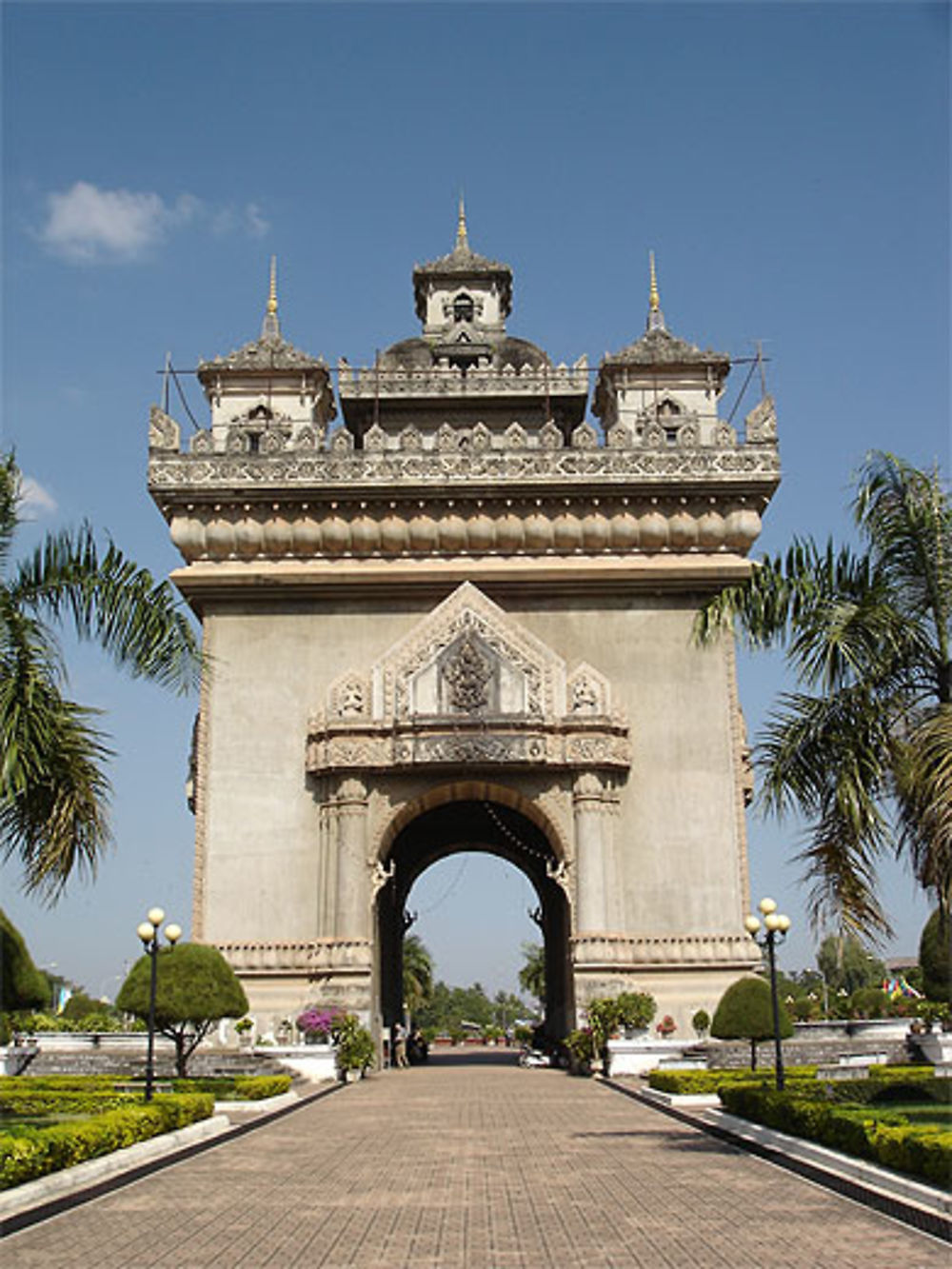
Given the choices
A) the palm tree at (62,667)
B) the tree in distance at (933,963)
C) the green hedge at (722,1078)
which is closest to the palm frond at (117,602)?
the palm tree at (62,667)

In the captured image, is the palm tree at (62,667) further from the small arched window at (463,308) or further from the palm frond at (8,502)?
the small arched window at (463,308)

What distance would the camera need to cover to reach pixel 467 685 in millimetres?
25750

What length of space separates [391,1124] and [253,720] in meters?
12.2

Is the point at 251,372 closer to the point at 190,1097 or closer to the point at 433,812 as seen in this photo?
the point at 433,812

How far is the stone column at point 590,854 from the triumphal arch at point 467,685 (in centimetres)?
5

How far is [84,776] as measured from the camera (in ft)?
41.8

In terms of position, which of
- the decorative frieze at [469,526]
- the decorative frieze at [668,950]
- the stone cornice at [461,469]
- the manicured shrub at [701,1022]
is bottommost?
the manicured shrub at [701,1022]

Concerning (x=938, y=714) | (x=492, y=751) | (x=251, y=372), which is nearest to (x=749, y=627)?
(x=938, y=714)

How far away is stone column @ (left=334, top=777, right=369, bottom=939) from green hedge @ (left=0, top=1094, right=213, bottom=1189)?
10.4m

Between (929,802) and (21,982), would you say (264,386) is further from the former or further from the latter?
(929,802)

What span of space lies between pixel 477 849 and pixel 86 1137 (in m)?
23.6

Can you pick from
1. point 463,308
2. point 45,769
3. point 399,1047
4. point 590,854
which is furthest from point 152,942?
point 463,308

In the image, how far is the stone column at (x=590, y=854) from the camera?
24938 mm

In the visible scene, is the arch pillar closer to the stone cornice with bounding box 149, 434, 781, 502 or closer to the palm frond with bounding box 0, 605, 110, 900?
the stone cornice with bounding box 149, 434, 781, 502
